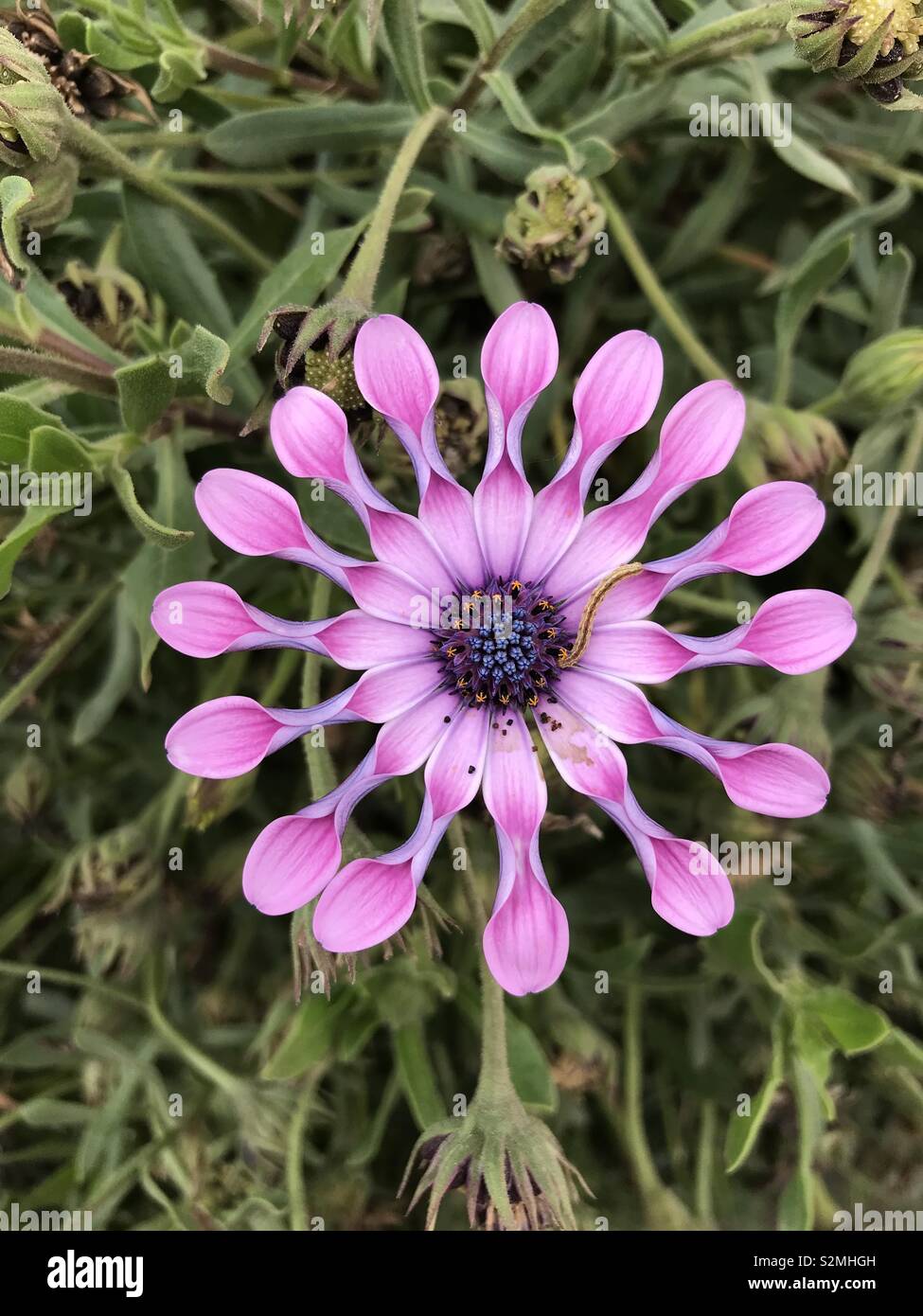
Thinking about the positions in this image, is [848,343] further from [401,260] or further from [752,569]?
[752,569]

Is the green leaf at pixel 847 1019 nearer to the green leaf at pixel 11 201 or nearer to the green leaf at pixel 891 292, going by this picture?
the green leaf at pixel 891 292

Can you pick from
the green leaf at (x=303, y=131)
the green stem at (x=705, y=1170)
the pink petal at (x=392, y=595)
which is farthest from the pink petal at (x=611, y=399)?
the green stem at (x=705, y=1170)

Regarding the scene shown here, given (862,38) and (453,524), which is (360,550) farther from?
(862,38)

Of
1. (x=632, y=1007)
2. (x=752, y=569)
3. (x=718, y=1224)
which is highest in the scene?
(x=752, y=569)

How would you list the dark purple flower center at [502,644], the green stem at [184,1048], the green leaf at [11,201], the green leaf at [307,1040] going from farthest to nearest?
the green stem at [184,1048], the green leaf at [307,1040], the dark purple flower center at [502,644], the green leaf at [11,201]

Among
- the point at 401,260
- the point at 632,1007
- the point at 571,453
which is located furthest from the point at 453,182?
the point at 632,1007
